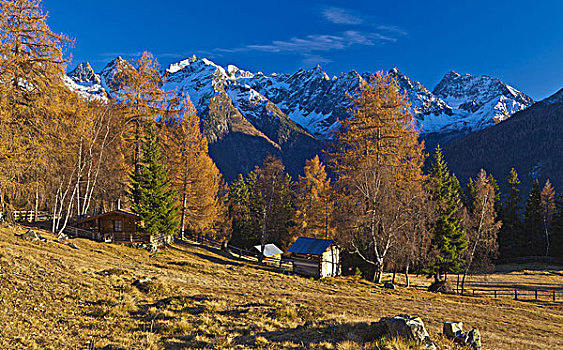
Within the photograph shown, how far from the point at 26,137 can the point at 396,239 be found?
81.3 ft

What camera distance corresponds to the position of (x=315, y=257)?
29359 millimetres

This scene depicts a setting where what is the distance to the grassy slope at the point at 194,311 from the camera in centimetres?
890

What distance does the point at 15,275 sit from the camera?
1172 cm

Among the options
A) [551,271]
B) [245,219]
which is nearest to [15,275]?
[245,219]

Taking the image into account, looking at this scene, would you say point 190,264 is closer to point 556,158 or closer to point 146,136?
→ point 146,136

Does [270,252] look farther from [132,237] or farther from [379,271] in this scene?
[379,271]

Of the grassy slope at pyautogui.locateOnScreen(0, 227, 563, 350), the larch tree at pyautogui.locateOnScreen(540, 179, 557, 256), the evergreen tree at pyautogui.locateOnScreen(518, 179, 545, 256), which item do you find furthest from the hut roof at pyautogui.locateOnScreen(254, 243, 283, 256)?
the larch tree at pyautogui.locateOnScreen(540, 179, 557, 256)

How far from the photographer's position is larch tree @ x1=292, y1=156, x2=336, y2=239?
35625mm

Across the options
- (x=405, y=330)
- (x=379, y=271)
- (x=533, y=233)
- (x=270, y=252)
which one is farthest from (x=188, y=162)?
(x=533, y=233)

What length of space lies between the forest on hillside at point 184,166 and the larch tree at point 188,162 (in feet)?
0.37

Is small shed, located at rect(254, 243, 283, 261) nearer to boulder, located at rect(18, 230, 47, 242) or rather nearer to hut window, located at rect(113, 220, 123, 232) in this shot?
hut window, located at rect(113, 220, 123, 232)

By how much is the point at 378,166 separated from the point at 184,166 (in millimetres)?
20599

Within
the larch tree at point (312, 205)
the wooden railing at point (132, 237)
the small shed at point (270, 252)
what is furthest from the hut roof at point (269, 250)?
the wooden railing at point (132, 237)

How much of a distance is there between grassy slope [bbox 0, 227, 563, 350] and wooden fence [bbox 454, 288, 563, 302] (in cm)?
980
